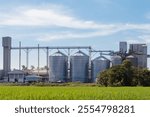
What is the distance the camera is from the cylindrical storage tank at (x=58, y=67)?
534 ft

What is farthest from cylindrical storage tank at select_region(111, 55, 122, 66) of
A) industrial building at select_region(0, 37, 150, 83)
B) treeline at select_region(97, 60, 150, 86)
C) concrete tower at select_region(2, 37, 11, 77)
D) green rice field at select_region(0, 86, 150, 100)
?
green rice field at select_region(0, 86, 150, 100)

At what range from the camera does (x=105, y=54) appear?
16812cm

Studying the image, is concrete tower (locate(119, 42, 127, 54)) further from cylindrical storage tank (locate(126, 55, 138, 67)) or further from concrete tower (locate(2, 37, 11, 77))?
concrete tower (locate(2, 37, 11, 77))

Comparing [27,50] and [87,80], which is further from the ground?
[27,50]

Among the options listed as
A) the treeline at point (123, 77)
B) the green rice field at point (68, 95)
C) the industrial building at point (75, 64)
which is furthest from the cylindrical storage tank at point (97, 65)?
the green rice field at point (68, 95)

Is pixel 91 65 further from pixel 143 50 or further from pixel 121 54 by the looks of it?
pixel 143 50

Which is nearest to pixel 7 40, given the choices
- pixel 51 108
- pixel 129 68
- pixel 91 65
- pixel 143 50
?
pixel 91 65

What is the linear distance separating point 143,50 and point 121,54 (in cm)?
2490

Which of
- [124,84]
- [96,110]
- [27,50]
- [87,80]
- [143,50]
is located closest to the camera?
[96,110]

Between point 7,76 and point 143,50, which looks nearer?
point 7,76

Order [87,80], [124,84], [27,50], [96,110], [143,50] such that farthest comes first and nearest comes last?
[143,50], [27,50], [87,80], [124,84], [96,110]

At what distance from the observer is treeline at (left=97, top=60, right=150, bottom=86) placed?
277 feet

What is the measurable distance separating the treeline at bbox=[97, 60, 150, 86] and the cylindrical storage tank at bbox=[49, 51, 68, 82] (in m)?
72.6

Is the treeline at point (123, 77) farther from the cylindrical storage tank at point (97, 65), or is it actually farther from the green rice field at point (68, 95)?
the cylindrical storage tank at point (97, 65)
